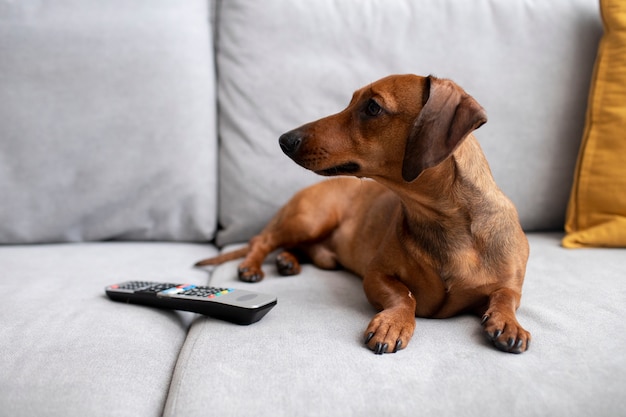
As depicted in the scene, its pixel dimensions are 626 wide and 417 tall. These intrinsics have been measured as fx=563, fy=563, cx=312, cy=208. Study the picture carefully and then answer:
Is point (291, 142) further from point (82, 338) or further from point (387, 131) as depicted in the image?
point (82, 338)

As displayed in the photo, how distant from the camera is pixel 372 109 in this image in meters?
1.37

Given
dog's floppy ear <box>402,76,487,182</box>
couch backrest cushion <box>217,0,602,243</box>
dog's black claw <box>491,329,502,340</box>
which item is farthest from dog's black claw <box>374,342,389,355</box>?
couch backrest cushion <box>217,0,602,243</box>

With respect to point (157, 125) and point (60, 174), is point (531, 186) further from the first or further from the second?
point (60, 174)

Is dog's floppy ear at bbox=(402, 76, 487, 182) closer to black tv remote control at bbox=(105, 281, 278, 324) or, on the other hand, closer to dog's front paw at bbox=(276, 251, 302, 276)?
black tv remote control at bbox=(105, 281, 278, 324)

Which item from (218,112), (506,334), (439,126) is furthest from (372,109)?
(218,112)

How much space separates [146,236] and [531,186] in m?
1.44

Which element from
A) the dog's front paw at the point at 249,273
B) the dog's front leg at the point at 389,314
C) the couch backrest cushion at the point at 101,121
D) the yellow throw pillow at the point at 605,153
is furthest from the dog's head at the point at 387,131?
the yellow throw pillow at the point at 605,153

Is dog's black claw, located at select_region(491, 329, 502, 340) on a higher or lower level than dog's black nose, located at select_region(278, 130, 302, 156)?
lower

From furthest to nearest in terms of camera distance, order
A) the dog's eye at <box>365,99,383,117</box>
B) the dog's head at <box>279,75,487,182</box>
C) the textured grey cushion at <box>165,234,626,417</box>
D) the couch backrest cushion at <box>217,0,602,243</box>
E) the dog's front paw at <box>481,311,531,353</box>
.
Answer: the couch backrest cushion at <box>217,0,602,243</box>, the dog's eye at <box>365,99,383,117</box>, the dog's head at <box>279,75,487,182</box>, the dog's front paw at <box>481,311,531,353</box>, the textured grey cushion at <box>165,234,626,417</box>

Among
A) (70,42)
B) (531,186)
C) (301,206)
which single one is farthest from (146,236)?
(531,186)

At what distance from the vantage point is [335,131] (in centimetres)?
139

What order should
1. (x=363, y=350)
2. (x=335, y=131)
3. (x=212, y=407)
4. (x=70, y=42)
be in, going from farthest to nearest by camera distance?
(x=70, y=42) < (x=335, y=131) < (x=363, y=350) < (x=212, y=407)

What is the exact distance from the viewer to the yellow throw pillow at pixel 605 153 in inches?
73.9

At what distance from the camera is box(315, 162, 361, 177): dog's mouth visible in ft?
4.50
